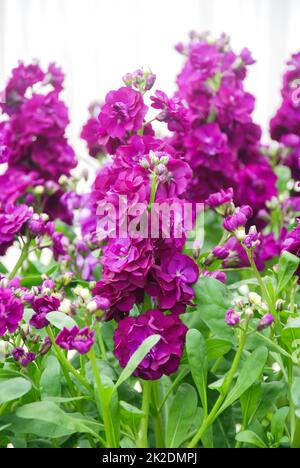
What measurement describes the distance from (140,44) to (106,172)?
106 inches

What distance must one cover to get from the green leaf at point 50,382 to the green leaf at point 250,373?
16 centimetres

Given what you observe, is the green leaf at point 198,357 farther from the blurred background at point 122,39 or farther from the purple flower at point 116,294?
the blurred background at point 122,39

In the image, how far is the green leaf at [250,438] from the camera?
62 centimetres

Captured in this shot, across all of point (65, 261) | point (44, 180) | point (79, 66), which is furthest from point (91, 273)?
point (79, 66)

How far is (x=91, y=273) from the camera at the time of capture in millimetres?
857

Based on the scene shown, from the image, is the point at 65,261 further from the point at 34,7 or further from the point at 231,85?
the point at 34,7

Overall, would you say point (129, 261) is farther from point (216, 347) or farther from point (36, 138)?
point (36, 138)

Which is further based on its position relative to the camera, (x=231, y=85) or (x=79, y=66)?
(x=79, y=66)

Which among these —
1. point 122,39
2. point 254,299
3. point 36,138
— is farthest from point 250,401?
point 122,39

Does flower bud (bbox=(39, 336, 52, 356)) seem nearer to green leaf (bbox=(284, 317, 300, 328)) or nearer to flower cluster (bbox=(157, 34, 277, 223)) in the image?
green leaf (bbox=(284, 317, 300, 328))

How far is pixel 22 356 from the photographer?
0.63 meters

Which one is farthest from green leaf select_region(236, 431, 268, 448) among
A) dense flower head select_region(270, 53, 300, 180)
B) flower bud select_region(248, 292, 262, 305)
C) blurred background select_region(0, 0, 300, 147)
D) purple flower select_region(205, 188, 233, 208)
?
blurred background select_region(0, 0, 300, 147)

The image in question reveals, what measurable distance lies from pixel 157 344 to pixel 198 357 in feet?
0.14
